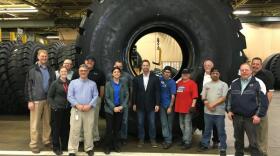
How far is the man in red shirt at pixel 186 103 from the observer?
5.27 metres

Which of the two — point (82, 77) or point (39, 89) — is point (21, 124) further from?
point (82, 77)

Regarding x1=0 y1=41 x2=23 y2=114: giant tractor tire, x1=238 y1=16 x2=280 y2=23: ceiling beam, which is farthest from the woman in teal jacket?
x1=238 y1=16 x2=280 y2=23: ceiling beam

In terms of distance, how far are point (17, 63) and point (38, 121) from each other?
7.76 feet

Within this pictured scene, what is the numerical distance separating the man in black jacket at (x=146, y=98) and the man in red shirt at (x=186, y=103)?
321mm

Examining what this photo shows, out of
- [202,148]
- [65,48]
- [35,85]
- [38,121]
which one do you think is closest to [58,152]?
[38,121]

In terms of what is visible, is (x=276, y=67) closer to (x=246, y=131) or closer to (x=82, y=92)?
(x=246, y=131)

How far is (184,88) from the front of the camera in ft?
17.6

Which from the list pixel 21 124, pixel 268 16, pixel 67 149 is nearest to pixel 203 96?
pixel 67 149

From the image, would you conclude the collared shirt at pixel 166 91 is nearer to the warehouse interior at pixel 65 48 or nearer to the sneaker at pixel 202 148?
the warehouse interior at pixel 65 48

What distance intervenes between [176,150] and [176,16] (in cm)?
189

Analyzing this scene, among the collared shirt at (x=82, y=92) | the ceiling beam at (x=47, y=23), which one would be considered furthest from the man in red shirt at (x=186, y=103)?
the ceiling beam at (x=47, y=23)

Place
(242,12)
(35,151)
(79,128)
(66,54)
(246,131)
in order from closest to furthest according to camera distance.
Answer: (246,131), (79,128), (35,151), (66,54), (242,12)

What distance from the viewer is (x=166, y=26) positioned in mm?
5117

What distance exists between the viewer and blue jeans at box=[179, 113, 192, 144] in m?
5.34
